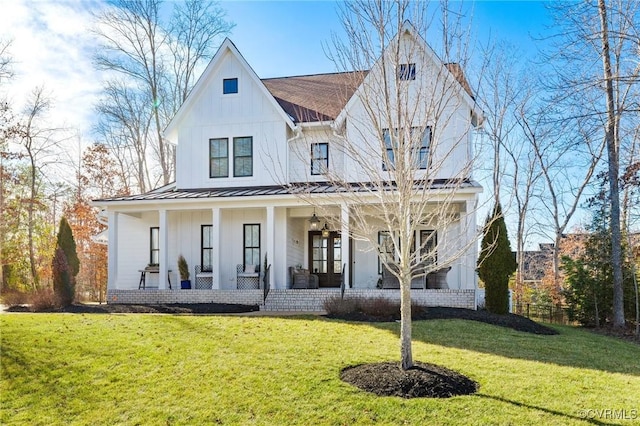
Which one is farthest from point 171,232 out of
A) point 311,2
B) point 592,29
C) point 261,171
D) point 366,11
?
point 592,29

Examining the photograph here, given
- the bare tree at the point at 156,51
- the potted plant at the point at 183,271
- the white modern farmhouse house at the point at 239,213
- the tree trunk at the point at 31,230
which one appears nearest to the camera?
the white modern farmhouse house at the point at 239,213

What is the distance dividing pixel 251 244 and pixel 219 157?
134 inches

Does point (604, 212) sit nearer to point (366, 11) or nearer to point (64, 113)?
point (366, 11)

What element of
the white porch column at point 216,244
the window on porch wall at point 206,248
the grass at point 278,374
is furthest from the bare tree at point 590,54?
the window on porch wall at point 206,248

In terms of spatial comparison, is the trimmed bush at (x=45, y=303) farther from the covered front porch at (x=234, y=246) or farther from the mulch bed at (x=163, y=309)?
the covered front porch at (x=234, y=246)

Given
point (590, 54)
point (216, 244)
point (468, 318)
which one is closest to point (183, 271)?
point (216, 244)

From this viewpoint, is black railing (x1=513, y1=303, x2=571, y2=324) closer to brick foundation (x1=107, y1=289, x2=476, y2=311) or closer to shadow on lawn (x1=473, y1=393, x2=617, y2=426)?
brick foundation (x1=107, y1=289, x2=476, y2=311)

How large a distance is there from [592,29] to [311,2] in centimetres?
594

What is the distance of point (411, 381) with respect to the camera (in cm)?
616

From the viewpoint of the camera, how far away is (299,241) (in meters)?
17.6

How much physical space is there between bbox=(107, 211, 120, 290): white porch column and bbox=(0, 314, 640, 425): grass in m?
6.12

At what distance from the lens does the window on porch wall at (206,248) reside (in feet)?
55.9

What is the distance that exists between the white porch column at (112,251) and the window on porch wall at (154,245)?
145 centimetres

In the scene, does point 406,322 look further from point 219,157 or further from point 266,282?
point 219,157
